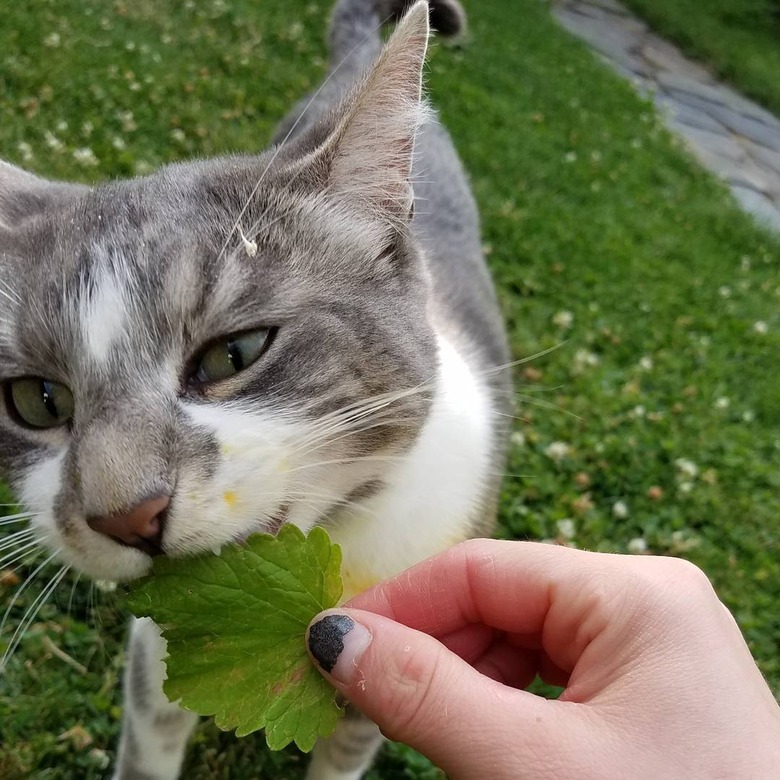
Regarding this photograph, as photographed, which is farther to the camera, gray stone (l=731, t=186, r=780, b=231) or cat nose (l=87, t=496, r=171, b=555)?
gray stone (l=731, t=186, r=780, b=231)

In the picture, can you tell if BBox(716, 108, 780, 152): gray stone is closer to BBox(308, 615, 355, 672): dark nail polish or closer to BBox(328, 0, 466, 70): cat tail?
BBox(328, 0, 466, 70): cat tail

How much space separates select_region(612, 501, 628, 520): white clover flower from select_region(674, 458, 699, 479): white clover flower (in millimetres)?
430

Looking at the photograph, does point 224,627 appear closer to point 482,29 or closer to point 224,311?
point 224,311

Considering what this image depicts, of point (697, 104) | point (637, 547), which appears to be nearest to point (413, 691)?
point (637, 547)

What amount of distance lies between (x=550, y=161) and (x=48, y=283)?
221 inches

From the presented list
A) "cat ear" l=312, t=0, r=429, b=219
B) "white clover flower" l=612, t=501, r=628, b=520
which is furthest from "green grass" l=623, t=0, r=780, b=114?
"cat ear" l=312, t=0, r=429, b=219

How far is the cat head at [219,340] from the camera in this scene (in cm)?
129

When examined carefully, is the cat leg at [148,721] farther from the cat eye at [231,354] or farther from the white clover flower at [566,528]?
the white clover flower at [566,528]

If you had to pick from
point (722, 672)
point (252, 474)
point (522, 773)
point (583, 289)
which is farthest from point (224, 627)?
point (583, 289)

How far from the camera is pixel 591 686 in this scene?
1311mm

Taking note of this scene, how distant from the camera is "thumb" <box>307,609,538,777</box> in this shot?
118 cm

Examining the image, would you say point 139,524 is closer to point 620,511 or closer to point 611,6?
point 620,511

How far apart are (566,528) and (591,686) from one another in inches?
74.7

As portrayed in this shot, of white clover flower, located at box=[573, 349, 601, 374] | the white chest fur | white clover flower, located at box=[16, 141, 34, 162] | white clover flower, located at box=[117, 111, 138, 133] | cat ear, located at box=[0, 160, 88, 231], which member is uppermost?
cat ear, located at box=[0, 160, 88, 231]
